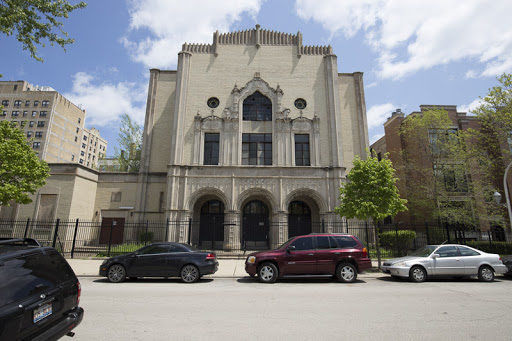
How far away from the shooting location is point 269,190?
21.3 m

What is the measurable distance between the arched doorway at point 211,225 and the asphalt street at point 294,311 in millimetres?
12429

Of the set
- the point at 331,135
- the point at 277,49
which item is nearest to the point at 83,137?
the point at 277,49

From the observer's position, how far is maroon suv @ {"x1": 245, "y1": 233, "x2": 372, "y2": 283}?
9930mm

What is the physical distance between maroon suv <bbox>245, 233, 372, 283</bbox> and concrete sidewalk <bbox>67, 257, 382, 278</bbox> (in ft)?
6.55

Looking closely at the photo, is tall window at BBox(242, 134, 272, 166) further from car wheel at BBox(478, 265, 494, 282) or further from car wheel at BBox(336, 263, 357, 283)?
car wheel at BBox(478, 265, 494, 282)

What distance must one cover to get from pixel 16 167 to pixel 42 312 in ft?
56.0

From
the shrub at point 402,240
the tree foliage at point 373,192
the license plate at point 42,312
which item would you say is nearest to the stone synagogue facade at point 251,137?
the shrub at point 402,240

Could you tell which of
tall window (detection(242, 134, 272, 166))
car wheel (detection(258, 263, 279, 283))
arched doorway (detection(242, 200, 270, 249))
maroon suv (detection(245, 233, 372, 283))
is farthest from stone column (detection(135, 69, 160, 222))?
car wheel (detection(258, 263, 279, 283))

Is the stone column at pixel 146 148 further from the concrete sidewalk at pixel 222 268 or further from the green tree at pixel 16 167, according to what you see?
the concrete sidewalk at pixel 222 268

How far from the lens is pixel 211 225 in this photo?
22.2 metres

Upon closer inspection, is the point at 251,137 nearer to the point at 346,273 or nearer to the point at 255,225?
the point at 255,225

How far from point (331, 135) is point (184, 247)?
16.6 meters

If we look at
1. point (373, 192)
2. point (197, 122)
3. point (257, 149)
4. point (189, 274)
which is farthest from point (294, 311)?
point (197, 122)

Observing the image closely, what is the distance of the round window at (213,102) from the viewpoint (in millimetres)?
23942
